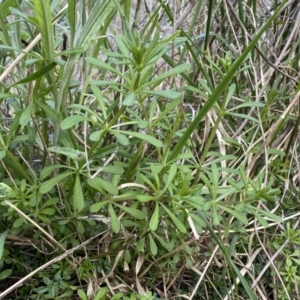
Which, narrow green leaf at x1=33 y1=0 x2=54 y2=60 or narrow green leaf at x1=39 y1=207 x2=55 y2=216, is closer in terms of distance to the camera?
narrow green leaf at x1=33 y1=0 x2=54 y2=60

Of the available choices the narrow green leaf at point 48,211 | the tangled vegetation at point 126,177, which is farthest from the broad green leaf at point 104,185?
the narrow green leaf at point 48,211

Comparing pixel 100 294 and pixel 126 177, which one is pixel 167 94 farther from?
pixel 100 294

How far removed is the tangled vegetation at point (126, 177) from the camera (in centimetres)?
66

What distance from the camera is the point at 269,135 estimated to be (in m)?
0.89

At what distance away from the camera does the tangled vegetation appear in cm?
66

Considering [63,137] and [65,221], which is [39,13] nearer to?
[63,137]

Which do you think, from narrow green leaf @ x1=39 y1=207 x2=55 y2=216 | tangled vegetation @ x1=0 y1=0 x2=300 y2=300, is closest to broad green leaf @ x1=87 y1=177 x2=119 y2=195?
tangled vegetation @ x1=0 y1=0 x2=300 y2=300

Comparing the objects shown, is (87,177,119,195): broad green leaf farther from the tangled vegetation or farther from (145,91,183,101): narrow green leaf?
(145,91,183,101): narrow green leaf

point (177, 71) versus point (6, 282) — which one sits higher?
point (177, 71)

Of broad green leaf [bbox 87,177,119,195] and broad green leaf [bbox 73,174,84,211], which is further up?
broad green leaf [bbox 87,177,119,195]

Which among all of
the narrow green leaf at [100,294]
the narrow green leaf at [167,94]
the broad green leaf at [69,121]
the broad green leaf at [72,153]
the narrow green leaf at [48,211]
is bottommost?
the narrow green leaf at [100,294]

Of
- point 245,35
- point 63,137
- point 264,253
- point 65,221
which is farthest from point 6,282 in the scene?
point 245,35

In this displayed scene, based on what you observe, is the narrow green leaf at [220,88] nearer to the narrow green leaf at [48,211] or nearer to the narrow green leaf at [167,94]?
the narrow green leaf at [167,94]

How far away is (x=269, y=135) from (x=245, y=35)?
0.78ft
